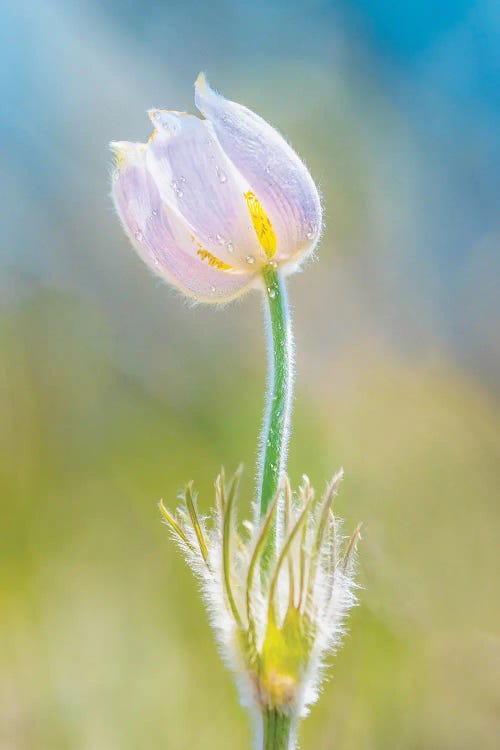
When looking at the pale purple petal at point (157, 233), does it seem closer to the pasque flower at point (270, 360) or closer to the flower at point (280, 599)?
the pasque flower at point (270, 360)

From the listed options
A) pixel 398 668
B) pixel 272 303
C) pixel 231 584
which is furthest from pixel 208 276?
pixel 398 668

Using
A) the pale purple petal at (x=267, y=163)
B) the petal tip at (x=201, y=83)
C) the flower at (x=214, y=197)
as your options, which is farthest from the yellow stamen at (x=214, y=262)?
the petal tip at (x=201, y=83)

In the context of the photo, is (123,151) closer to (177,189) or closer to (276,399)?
(177,189)

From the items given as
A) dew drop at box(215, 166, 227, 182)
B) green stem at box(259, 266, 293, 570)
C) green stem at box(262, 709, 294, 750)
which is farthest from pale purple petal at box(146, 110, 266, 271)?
green stem at box(262, 709, 294, 750)

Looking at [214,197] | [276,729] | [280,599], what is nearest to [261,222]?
[214,197]

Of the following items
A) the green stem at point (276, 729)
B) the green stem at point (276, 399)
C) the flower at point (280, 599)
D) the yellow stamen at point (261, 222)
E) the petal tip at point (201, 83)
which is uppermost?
the petal tip at point (201, 83)

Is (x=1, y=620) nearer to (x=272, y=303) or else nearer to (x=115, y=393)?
(x=115, y=393)
